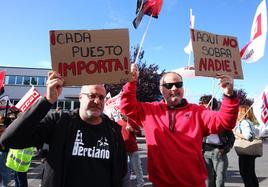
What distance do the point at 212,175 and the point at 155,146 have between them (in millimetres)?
3641

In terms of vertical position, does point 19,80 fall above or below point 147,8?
above

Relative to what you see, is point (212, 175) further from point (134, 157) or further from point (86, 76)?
point (86, 76)

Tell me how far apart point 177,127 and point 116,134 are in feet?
2.38

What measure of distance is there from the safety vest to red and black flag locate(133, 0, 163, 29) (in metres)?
3.76

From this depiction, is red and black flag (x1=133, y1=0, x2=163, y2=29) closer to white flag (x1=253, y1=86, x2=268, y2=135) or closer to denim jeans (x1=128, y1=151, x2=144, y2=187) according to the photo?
white flag (x1=253, y1=86, x2=268, y2=135)

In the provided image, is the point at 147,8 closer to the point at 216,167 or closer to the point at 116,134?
the point at 116,134

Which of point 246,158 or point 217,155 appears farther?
point 246,158

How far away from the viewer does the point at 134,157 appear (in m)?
8.87

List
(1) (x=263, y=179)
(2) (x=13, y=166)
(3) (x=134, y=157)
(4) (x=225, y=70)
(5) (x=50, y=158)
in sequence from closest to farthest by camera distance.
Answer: (5) (x=50, y=158) → (4) (x=225, y=70) → (2) (x=13, y=166) → (3) (x=134, y=157) → (1) (x=263, y=179)

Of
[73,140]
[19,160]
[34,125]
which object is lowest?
[19,160]

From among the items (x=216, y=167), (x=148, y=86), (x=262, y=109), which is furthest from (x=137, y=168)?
(x=148, y=86)

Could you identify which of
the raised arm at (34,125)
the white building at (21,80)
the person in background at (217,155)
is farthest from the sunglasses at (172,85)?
the white building at (21,80)

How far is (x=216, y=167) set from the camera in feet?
23.2

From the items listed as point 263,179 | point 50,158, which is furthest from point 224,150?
point 50,158
